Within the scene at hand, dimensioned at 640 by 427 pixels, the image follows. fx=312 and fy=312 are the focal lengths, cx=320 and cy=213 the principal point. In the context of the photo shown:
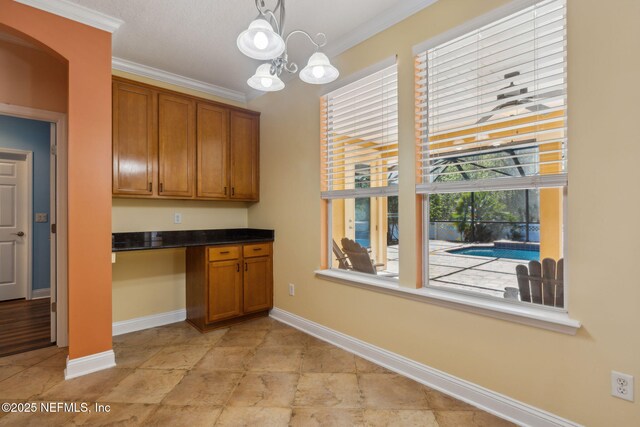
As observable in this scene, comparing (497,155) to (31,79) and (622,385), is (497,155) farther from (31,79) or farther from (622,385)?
(31,79)

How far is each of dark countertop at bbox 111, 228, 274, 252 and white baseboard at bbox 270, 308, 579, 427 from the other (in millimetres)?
1299

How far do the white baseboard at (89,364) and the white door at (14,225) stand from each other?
3.13 meters

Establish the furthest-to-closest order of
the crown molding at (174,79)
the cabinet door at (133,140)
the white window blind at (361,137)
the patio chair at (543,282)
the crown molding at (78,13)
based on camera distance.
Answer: the crown molding at (174,79), the cabinet door at (133,140), the white window blind at (361,137), the crown molding at (78,13), the patio chair at (543,282)

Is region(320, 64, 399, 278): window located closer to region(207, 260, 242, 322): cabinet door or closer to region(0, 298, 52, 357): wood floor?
region(207, 260, 242, 322): cabinet door

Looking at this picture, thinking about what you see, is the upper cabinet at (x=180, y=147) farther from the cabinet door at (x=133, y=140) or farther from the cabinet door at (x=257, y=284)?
the cabinet door at (x=257, y=284)

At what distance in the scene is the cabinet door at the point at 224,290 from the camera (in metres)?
3.18

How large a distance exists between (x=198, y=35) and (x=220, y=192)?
5.24 feet

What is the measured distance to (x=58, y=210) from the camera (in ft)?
9.17

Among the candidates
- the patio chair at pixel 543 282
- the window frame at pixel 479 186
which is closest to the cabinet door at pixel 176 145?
the window frame at pixel 479 186

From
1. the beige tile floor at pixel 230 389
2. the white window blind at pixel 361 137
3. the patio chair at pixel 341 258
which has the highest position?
the white window blind at pixel 361 137

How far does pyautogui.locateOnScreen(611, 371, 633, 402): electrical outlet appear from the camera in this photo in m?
1.47

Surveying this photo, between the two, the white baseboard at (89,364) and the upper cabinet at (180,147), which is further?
the upper cabinet at (180,147)

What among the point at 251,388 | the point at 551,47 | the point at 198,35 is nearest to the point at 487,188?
the point at 551,47

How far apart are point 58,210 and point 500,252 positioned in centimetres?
361
